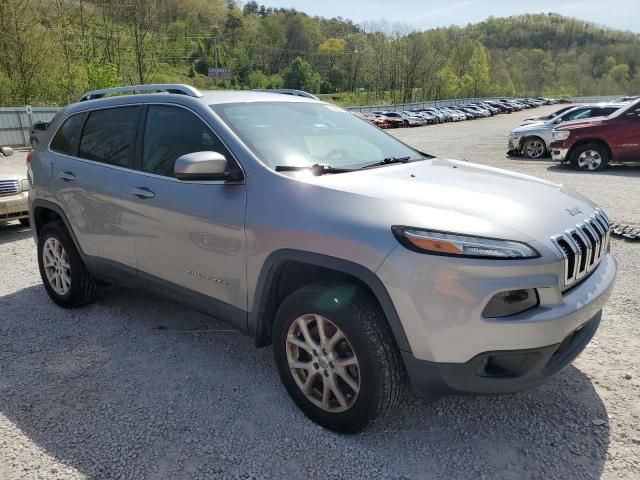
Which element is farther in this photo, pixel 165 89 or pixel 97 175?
pixel 97 175

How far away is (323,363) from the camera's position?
253 cm

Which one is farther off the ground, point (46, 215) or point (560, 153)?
point (46, 215)

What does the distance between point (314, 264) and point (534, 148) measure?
46.6 feet

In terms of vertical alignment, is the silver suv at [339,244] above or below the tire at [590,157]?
above

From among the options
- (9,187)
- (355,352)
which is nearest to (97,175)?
(355,352)

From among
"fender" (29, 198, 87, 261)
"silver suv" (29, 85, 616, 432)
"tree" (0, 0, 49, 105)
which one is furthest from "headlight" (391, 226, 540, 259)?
"tree" (0, 0, 49, 105)

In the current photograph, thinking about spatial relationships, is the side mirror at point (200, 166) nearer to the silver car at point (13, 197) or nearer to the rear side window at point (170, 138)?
the rear side window at point (170, 138)

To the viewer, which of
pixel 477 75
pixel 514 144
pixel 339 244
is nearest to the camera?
pixel 339 244

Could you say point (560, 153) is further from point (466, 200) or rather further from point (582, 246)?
point (466, 200)

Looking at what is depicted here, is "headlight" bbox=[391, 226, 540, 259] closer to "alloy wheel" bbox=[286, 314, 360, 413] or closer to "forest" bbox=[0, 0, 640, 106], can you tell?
"alloy wheel" bbox=[286, 314, 360, 413]

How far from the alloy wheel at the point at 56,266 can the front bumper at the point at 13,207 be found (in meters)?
2.96

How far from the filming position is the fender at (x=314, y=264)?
2.22 meters

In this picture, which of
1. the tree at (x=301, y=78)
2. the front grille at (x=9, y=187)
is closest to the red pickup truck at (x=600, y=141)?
the front grille at (x=9, y=187)

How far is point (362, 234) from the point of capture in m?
2.27
